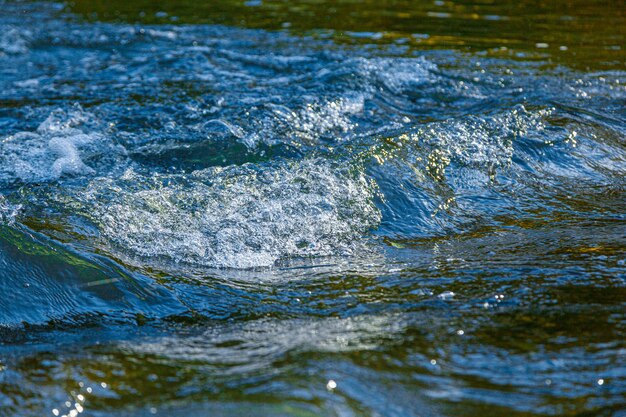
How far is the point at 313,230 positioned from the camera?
3682 millimetres

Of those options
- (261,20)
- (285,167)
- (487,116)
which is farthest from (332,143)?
(261,20)

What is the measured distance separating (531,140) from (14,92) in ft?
14.8

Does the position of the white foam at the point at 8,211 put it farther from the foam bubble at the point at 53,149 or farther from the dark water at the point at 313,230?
the foam bubble at the point at 53,149

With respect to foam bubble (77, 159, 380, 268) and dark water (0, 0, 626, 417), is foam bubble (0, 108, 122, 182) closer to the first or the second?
dark water (0, 0, 626, 417)

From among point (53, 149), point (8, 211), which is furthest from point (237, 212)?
point (53, 149)

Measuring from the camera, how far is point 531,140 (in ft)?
16.3

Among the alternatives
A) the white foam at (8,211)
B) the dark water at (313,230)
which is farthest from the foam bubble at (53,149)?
the white foam at (8,211)

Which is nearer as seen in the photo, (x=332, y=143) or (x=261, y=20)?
(x=332, y=143)

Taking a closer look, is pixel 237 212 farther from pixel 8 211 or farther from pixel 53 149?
pixel 53 149

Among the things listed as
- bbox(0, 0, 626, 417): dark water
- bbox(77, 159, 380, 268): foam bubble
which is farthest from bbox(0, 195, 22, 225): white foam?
bbox(77, 159, 380, 268): foam bubble

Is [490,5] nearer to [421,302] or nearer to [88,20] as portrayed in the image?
[88,20]

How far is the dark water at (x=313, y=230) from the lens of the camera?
2224 mm

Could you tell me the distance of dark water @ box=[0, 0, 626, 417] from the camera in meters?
2.22

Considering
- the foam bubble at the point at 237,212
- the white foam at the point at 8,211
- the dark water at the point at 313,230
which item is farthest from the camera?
the white foam at the point at 8,211
